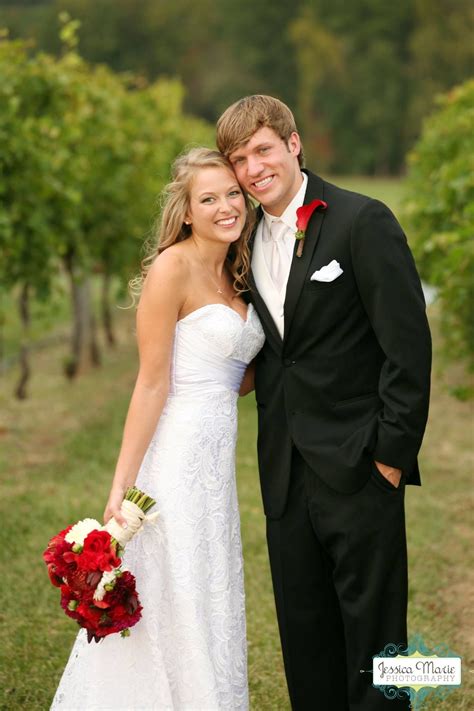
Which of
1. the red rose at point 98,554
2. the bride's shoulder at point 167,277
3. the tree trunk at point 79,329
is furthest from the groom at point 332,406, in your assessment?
the tree trunk at point 79,329

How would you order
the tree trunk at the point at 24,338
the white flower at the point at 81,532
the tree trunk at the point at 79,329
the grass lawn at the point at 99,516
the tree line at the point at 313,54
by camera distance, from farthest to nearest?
the tree line at the point at 313,54, the tree trunk at the point at 79,329, the tree trunk at the point at 24,338, the grass lawn at the point at 99,516, the white flower at the point at 81,532

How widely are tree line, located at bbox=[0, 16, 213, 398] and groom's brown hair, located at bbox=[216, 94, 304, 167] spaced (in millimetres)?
2480

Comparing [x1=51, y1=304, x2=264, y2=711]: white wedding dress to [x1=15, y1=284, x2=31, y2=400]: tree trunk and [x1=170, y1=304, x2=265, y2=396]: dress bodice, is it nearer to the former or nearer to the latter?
[x1=170, y1=304, x2=265, y2=396]: dress bodice

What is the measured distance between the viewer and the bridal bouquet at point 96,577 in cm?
318

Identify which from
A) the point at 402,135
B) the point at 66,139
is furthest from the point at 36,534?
the point at 402,135

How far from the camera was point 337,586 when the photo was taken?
333 centimetres

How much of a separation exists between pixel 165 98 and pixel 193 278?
15.2 metres

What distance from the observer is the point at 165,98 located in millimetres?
18047

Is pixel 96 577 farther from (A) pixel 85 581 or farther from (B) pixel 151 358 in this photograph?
(B) pixel 151 358

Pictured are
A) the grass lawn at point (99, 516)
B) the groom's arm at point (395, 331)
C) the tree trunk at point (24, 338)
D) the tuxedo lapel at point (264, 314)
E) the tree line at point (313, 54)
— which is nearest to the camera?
the groom's arm at point (395, 331)

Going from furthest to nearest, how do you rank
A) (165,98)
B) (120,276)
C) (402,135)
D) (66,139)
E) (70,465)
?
(402,135), (165,98), (120,276), (66,139), (70,465)

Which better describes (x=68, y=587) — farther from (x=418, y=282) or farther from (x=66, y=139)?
(x=66, y=139)

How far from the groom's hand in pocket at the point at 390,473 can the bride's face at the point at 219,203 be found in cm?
91
